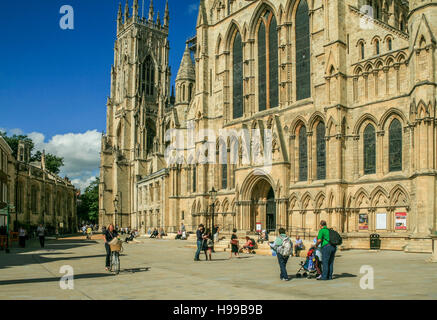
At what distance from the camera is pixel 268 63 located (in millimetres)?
40219

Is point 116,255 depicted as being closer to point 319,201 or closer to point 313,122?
point 319,201

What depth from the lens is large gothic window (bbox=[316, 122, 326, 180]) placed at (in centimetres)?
3447

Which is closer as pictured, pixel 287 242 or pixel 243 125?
pixel 287 242

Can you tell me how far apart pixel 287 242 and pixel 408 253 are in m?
15.0

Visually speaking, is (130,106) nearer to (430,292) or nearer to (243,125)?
(243,125)

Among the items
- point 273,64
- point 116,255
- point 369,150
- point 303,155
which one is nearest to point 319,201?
point 303,155

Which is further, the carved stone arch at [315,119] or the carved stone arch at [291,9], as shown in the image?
the carved stone arch at [291,9]

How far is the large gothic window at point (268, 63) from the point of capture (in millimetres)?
39531

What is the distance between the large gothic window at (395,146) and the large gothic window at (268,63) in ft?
36.4

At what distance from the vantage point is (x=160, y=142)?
74188 millimetres

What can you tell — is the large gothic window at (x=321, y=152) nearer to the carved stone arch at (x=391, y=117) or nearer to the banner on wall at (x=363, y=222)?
the banner on wall at (x=363, y=222)

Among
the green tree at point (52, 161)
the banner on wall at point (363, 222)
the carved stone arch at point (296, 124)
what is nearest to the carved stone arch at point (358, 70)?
A: the carved stone arch at point (296, 124)
